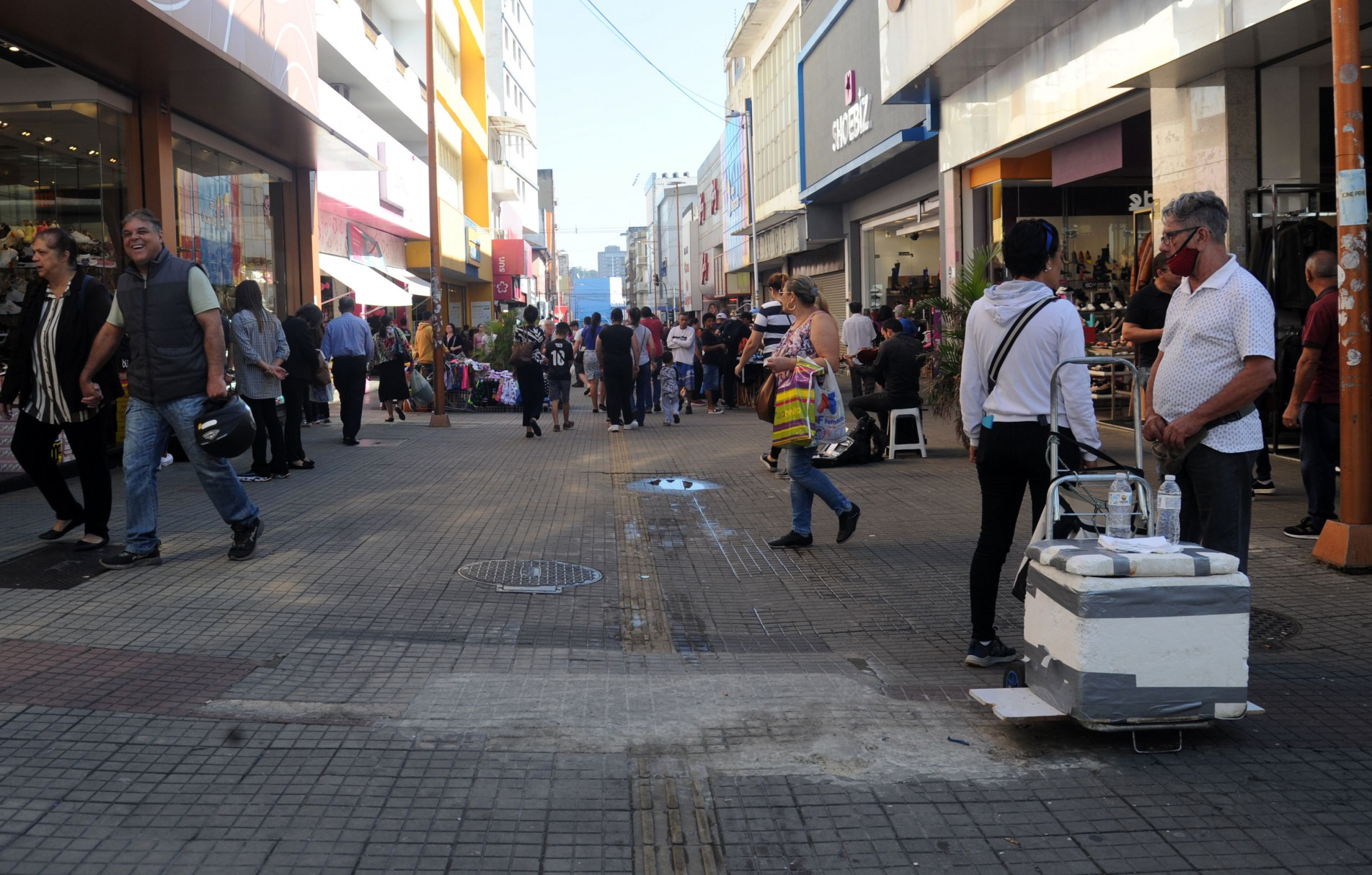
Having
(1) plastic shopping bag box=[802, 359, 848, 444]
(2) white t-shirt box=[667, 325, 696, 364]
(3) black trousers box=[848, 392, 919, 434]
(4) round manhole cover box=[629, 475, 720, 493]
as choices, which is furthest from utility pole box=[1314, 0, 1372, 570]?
(2) white t-shirt box=[667, 325, 696, 364]

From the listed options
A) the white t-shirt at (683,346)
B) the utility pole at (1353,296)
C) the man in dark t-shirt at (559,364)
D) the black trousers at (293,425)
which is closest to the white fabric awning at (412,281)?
the white t-shirt at (683,346)

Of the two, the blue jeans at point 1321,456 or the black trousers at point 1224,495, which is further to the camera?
the blue jeans at point 1321,456

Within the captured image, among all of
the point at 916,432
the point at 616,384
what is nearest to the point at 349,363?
the point at 616,384

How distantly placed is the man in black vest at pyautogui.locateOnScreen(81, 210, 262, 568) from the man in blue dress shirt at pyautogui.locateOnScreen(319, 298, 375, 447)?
7491 mm

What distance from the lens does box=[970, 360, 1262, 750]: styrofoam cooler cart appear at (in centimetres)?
372

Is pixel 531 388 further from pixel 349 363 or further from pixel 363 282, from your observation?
pixel 363 282

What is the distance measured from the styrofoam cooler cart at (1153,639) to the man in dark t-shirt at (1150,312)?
15.7 ft

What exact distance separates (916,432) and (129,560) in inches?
318

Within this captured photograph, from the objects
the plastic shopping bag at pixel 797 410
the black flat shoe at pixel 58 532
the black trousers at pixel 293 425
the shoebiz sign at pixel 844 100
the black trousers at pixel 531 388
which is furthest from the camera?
the shoebiz sign at pixel 844 100

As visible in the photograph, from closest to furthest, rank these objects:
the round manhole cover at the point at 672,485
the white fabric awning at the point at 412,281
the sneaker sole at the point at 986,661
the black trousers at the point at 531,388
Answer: the sneaker sole at the point at 986,661, the round manhole cover at the point at 672,485, the black trousers at the point at 531,388, the white fabric awning at the point at 412,281

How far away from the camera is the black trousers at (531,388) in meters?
15.6

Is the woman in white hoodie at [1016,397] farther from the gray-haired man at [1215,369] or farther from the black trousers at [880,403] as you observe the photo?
the black trousers at [880,403]

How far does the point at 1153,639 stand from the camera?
3.74m

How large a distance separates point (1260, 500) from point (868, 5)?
1673cm
